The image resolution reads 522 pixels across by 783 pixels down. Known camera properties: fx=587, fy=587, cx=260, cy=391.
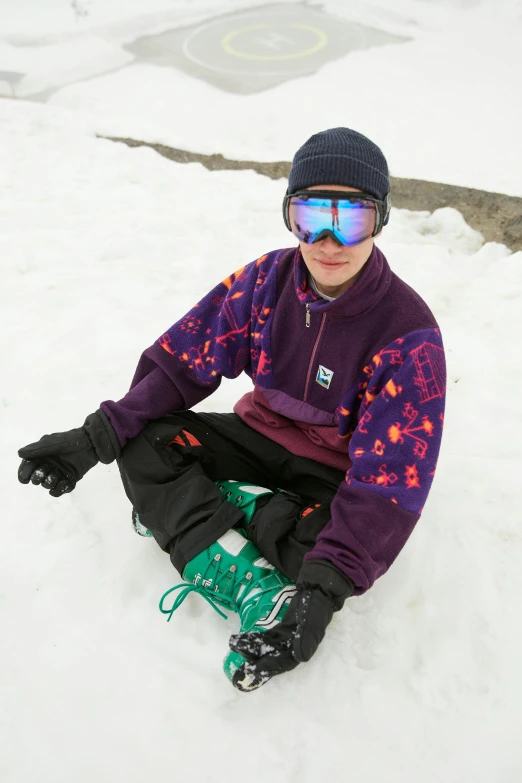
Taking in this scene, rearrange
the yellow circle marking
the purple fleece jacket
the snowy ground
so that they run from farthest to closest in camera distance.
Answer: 1. the yellow circle marking
2. the snowy ground
3. the purple fleece jacket

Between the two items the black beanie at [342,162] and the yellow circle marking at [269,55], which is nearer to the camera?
the black beanie at [342,162]

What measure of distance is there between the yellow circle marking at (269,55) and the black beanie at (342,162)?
25.2 feet

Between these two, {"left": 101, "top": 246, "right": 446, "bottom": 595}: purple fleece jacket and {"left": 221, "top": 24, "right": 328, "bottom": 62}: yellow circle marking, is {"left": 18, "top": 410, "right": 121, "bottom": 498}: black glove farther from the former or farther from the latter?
{"left": 221, "top": 24, "right": 328, "bottom": 62}: yellow circle marking

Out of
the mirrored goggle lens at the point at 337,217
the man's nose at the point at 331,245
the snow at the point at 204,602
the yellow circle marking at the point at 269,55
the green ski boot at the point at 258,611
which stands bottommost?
the snow at the point at 204,602

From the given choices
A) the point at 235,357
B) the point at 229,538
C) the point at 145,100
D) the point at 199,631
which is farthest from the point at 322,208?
the point at 145,100

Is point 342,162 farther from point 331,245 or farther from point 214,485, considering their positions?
point 214,485

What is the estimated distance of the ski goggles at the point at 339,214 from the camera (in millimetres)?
1291

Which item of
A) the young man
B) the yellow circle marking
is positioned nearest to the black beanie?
the young man

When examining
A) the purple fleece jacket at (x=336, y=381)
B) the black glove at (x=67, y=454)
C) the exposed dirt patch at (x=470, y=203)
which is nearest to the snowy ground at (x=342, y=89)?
the exposed dirt patch at (x=470, y=203)

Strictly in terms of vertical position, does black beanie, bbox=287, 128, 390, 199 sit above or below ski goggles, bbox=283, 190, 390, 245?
above

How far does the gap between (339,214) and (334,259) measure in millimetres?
106

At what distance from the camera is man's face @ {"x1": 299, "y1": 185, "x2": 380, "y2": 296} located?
53.2 inches

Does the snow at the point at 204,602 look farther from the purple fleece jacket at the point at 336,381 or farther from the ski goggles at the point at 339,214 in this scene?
the ski goggles at the point at 339,214

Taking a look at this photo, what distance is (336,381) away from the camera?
59.1 inches
